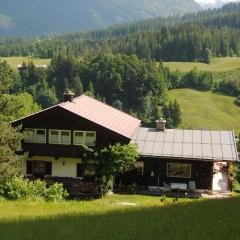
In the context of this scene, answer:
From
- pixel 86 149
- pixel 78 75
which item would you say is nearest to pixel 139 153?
pixel 86 149

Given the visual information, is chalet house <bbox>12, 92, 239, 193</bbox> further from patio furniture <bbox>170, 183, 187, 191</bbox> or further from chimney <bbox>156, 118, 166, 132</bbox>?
chimney <bbox>156, 118, 166, 132</bbox>

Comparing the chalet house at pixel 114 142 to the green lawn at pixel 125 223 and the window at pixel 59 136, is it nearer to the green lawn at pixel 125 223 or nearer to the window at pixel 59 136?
the window at pixel 59 136

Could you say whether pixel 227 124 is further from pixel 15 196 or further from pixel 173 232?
pixel 173 232

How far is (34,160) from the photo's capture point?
42.1 m

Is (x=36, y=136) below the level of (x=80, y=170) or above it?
above

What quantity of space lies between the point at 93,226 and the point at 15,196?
1124cm

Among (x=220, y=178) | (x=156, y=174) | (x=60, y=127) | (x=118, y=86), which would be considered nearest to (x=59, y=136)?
(x=60, y=127)

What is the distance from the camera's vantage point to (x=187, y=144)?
41062 mm

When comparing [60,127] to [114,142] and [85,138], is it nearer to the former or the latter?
[85,138]

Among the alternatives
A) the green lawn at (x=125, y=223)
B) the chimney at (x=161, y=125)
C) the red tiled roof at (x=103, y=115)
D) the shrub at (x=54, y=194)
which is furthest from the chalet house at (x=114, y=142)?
the green lawn at (x=125, y=223)

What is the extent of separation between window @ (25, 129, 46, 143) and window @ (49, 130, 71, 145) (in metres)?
0.59

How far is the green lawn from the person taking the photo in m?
15.3

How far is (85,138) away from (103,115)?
388cm

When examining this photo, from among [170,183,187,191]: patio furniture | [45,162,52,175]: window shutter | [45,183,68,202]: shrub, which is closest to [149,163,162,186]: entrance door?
[170,183,187,191]: patio furniture
